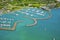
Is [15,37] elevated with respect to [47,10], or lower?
lower

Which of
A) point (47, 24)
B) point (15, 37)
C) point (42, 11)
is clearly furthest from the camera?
point (42, 11)

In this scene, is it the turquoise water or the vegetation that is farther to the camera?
the vegetation

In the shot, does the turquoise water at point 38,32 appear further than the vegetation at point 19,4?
No

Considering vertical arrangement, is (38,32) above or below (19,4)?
below

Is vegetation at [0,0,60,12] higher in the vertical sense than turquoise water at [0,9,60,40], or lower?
higher

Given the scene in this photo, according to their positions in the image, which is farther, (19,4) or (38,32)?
(19,4)

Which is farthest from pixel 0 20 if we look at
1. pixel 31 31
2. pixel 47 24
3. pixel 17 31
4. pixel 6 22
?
pixel 47 24

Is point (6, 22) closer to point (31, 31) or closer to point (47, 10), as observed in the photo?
point (31, 31)

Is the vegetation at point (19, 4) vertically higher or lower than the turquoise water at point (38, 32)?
higher
